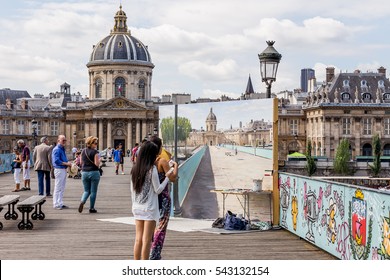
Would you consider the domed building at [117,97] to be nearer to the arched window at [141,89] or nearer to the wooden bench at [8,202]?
the arched window at [141,89]

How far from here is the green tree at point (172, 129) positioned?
15.7 meters

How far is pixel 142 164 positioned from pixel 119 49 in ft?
321

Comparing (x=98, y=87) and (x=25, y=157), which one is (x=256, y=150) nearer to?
(x=25, y=157)

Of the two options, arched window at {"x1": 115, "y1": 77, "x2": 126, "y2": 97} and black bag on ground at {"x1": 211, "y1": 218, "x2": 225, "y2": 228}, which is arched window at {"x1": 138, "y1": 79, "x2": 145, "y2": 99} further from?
black bag on ground at {"x1": 211, "y1": 218, "x2": 225, "y2": 228}

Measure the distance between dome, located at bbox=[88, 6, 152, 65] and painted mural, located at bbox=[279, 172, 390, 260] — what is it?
305ft

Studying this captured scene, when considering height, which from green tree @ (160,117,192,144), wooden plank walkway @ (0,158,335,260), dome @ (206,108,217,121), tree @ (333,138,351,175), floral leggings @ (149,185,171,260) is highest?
A: dome @ (206,108,217,121)

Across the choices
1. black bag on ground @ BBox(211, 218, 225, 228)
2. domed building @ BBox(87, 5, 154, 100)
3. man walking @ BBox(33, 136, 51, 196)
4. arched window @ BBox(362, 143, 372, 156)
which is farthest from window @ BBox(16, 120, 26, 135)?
black bag on ground @ BBox(211, 218, 225, 228)

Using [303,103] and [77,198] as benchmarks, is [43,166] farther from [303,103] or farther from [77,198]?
[303,103]

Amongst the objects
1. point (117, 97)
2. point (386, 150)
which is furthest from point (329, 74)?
point (117, 97)

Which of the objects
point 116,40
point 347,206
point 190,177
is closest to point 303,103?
point 116,40

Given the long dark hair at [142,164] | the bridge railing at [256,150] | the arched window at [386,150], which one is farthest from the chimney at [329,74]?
the long dark hair at [142,164]

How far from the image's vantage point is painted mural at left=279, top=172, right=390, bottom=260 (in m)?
8.64

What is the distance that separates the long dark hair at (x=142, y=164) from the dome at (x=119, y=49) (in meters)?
96.9

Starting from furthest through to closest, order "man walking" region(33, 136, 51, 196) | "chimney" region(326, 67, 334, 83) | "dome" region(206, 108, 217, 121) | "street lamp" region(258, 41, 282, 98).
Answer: "chimney" region(326, 67, 334, 83), "man walking" region(33, 136, 51, 196), "dome" region(206, 108, 217, 121), "street lamp" region(258, 41, 282, 98)
